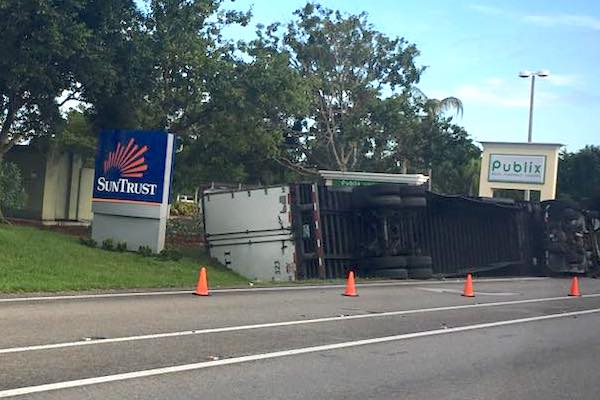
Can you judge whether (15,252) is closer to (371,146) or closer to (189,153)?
(189,153)

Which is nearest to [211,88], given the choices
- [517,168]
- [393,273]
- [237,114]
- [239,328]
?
[237,114]

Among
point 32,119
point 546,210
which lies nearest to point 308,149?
point 546,210

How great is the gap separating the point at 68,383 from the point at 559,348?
6.53 metres

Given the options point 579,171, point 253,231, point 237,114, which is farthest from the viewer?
point 579,171

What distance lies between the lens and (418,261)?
20.8m

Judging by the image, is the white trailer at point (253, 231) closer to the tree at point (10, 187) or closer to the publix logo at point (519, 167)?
the tree at point (10, 187)

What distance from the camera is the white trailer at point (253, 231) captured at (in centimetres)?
1942

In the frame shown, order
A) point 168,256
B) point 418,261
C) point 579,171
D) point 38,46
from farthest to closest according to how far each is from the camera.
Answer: point 579,171, point 418,261, point 168,256, point 38,46

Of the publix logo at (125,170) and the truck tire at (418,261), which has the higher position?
the publix logo at (125,170)

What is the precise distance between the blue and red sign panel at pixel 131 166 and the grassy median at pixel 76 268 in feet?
5.53

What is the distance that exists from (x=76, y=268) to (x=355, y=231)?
793 cm

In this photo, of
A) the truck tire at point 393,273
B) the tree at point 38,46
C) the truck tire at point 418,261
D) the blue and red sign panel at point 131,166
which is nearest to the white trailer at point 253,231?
the blue and red sign panel at point 131,166

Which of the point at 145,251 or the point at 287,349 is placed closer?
the point at 287,349

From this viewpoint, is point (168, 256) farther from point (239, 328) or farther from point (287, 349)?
point (287, 349)
